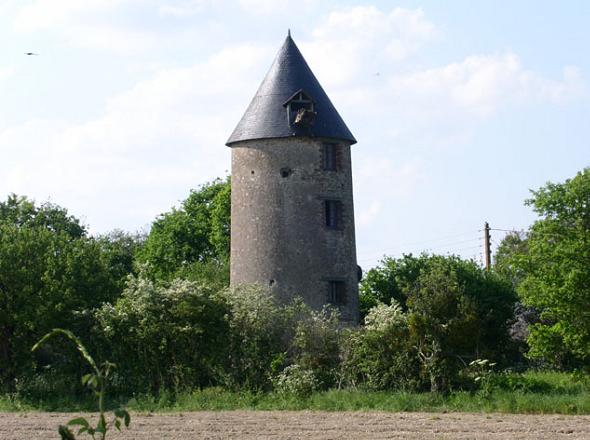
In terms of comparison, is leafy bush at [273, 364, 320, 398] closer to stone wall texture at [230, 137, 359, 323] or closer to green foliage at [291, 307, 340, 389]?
green foliage at [291, 307, 340, 389]

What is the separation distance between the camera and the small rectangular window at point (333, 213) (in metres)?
36.2

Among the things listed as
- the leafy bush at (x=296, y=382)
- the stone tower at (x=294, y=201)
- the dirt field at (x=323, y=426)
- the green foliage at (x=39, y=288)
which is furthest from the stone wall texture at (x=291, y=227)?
the dirt field at (x=323, y=426)

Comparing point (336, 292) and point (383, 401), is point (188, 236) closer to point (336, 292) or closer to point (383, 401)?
point (336, 292)

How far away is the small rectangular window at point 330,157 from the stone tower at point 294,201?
36 millimetres

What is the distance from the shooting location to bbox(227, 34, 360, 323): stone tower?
116 feet

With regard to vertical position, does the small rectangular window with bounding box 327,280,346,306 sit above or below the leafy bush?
above

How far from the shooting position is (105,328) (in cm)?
2945

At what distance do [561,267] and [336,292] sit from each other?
10355mm

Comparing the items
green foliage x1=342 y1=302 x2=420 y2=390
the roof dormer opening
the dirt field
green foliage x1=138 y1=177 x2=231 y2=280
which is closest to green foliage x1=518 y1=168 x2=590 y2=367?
green foliage x1=342 y1=302 x2=420 y2=390

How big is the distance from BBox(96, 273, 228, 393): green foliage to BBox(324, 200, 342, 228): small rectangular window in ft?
23.5

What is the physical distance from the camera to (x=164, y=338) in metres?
29.8

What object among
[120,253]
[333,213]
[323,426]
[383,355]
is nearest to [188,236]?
[120,253]

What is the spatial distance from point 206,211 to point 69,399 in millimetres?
29155

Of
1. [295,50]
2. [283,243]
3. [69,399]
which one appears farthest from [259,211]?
[69,399]
